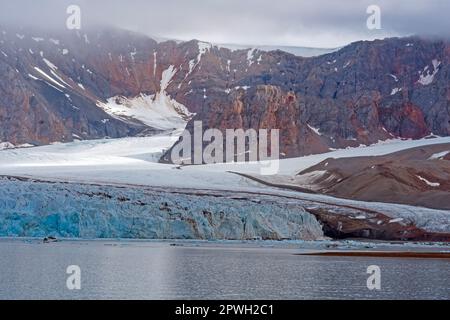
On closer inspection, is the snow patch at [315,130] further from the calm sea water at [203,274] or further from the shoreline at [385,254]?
the calm sea water at [203,274]

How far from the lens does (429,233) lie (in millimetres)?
92562

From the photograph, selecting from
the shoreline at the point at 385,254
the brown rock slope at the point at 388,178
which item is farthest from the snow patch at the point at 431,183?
the shoreline at the point at 385,254

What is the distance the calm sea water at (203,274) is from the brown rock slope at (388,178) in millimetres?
50441

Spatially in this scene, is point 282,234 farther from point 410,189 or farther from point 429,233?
point 410,189

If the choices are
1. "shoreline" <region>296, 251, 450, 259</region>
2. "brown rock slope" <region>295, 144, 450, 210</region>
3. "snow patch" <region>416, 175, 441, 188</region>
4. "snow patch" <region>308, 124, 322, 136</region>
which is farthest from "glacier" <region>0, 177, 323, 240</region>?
"snow patch" <region>308, 124, 322, 136</region>

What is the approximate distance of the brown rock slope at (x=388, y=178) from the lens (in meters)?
117

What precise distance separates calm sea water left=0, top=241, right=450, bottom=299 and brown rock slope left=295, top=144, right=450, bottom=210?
50.4 metres

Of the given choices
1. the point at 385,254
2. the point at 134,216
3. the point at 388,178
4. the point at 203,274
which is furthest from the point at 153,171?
A: the point at 203,274

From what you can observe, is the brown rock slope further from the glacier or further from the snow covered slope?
the glacier

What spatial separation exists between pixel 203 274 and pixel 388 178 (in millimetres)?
76910

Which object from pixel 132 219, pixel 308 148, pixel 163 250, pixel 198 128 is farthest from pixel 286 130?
pixel 163 250

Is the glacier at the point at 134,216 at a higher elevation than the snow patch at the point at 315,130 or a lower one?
lower

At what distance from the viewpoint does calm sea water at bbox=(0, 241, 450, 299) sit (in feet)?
139

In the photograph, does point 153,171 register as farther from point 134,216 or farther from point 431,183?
point 134,216
